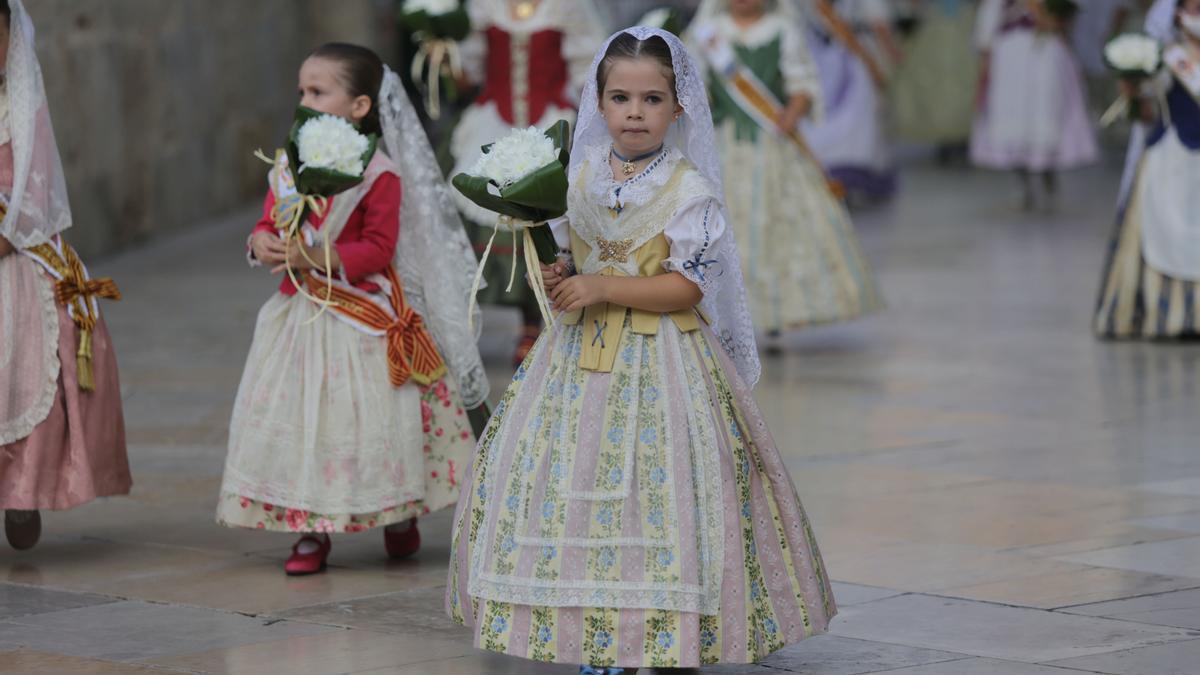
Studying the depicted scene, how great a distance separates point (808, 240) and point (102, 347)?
14.8ft

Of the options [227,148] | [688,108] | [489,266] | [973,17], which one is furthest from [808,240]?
[973,17]

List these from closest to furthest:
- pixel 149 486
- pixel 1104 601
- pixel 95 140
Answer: pixel 1104 601 < pixel 149 486 < pixel 95 140

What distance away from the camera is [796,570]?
14.5ft

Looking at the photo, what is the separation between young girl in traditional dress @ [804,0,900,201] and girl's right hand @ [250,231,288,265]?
32.4 feet

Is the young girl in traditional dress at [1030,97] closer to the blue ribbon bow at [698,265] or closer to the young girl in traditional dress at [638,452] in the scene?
the young girl in traditional dress at [638,452]

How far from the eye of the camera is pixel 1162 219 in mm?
9422

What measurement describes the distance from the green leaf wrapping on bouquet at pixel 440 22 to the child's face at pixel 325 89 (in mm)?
2998

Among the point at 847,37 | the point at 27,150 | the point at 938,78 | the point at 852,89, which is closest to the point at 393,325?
the point at 27,150

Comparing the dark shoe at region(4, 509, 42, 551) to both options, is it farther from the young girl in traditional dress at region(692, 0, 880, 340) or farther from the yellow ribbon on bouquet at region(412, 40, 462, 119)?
the young girl in traditional dress at region(692, 0, 880, 340)

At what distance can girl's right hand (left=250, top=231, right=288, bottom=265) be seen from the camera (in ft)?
17.3

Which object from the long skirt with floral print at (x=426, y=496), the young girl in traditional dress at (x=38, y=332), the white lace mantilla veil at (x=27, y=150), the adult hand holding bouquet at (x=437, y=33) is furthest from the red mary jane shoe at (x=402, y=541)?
the adult hand holding bouquet at (x=437, y=33)

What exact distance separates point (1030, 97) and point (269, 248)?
11127mm

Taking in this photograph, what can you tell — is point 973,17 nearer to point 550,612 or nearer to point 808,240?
point 808,240

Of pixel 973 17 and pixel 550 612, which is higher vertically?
pixel 973 17
